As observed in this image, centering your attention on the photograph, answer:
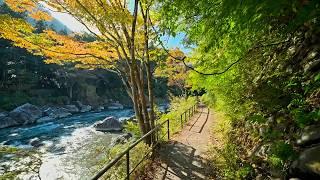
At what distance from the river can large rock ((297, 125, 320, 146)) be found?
27.5 ft

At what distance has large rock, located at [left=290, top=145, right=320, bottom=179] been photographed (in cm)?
403

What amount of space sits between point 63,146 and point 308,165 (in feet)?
66.9

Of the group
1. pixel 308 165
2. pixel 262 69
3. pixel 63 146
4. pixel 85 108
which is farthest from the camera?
pixel 85 108

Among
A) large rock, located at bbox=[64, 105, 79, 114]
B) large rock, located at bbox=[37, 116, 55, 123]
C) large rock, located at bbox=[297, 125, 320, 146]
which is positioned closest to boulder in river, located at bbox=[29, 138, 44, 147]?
large rock, located at bbox=[37, 116, 55, 123]

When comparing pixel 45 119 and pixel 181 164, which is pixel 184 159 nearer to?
pixel 181 164

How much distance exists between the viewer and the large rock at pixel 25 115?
36.2 metres

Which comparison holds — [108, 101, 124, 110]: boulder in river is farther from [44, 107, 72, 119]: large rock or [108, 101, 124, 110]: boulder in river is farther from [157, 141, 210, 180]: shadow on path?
[157, 141, 210, 180]: shadow on path

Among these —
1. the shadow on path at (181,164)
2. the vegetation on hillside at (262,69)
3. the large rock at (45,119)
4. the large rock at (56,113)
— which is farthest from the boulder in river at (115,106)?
the vegetation on hillside at (262,69)

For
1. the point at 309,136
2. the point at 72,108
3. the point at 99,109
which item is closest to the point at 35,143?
the point at 309,136

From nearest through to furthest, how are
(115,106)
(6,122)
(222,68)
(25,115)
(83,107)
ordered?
(222,68), (6,122), (25,115), (83,107), (115,106)

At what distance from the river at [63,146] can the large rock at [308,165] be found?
8.41m

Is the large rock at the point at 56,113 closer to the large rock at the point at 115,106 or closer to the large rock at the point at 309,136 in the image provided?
the large rock at the point at 115,106

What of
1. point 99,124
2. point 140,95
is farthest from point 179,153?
point 99,124

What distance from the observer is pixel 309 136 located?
450 cm
